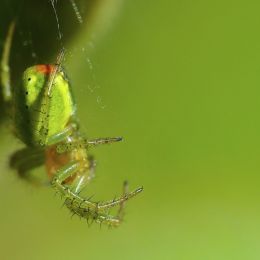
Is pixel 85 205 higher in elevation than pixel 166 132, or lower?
lower

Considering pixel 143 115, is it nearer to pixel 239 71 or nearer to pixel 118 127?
pixel 118 127

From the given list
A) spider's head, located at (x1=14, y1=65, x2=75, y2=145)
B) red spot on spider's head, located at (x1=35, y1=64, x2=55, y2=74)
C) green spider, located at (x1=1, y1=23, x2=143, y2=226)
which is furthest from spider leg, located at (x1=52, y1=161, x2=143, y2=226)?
red spot on spider's head, located at (x1=35, y1=64, x2=55, y2=74)

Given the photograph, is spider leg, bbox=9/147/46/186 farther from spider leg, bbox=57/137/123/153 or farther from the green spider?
spider leg, bbox=57/137/123/153

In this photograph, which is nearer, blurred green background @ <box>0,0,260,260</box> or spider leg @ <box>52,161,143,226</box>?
blurred green background @ <box>0,0,260,260</box>

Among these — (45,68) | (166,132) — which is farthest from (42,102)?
(166,132)

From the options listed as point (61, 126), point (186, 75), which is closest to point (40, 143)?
point (61, 126)

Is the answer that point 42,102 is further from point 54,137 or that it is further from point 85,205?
point 85,205
